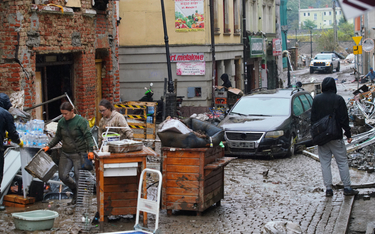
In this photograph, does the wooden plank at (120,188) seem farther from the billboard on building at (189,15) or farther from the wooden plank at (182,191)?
the billboard on building at (189,15)

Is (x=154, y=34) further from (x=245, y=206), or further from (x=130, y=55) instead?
(x=245, y=206)

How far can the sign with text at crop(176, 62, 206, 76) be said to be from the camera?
22188mm

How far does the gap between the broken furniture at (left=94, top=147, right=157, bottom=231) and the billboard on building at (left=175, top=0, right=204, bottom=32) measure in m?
15.7

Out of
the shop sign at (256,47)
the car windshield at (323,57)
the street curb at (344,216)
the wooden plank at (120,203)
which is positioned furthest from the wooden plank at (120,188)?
the car windshield at (323,57)

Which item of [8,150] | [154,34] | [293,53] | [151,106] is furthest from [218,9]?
[293,53]

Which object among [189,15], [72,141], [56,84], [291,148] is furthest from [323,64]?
[72,141]

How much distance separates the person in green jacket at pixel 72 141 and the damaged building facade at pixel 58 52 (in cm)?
345

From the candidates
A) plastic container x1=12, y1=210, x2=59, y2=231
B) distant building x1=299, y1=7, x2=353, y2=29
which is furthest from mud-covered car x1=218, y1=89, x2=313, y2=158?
distant building x1=299, y1=7, x2=353, y2=29

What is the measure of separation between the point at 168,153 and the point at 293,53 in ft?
179

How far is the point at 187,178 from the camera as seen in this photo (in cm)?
740

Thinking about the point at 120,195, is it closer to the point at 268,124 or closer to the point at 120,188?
the point at 120,188

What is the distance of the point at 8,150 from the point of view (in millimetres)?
8992

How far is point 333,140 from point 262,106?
17.3 feet

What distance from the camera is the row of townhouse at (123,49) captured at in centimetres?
1142
